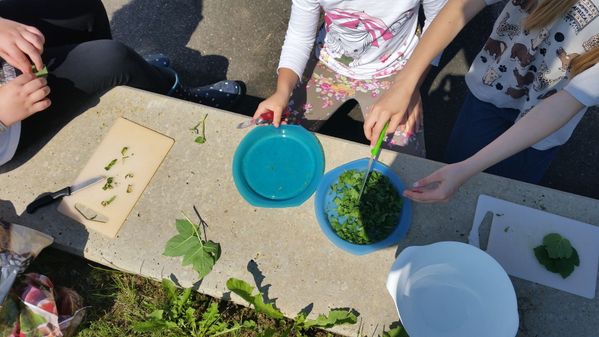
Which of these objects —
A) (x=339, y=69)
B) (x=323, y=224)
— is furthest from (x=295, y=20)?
(x=323, y=224)

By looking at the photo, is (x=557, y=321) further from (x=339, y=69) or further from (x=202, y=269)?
(x=339, y=69)

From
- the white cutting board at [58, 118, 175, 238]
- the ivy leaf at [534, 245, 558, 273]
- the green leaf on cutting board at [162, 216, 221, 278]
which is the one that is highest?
the ivy leaf at [534, 245, 558, 273]

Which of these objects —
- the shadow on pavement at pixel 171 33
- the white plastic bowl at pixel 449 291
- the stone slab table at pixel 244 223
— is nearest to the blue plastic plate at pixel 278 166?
the stone slab table at pixel 244 223

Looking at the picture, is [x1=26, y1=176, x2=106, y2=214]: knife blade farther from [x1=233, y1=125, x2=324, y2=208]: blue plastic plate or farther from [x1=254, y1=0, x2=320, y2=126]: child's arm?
[x1=254, y1=0, x2=320, y2=126]: child's arm

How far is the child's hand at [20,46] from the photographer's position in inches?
55.3

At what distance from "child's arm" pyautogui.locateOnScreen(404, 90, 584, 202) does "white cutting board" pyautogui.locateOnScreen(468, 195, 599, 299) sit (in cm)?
14

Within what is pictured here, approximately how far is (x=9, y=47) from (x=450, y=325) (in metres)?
1.59

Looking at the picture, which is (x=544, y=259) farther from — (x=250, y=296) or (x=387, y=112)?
(x=250, y=296)

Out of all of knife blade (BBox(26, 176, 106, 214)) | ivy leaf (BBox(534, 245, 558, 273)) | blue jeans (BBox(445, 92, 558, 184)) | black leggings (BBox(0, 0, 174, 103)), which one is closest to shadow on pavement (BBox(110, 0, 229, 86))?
black leggings (BBox(0, 0, 174, 103))

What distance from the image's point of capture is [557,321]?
1187 mm

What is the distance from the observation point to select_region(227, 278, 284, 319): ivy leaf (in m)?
1.23

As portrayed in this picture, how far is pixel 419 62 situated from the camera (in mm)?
1405

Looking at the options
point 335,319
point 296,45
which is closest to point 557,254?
point 335,319

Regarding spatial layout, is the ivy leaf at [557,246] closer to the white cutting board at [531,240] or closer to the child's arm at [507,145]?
the white cutting board at [531,240]
